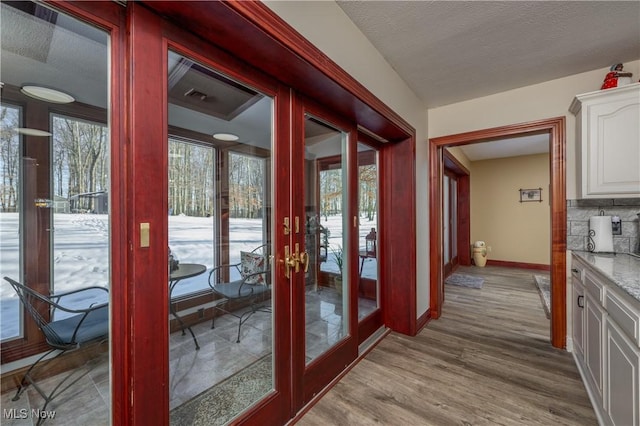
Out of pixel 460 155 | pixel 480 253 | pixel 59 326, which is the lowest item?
pixel 480 253

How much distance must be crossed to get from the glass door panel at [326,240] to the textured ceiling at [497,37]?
79 cm

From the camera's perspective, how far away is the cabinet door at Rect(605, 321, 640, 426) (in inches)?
44.8

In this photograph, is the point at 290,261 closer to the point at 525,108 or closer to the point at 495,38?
the point at 495,38

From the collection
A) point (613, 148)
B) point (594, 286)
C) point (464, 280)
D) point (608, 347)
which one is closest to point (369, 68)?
point (613, 148)

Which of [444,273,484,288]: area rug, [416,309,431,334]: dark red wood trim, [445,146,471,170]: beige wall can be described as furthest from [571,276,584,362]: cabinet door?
[445,146,471,170]: beige wall

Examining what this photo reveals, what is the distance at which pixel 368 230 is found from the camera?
2729 mm

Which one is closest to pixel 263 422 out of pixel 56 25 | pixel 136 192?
pixel 136 192

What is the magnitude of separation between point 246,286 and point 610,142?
9.66 feet

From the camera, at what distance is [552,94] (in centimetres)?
250

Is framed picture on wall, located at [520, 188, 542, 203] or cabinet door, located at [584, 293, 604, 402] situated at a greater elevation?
framed picture on wall, located at [520, 188, 542, 203]

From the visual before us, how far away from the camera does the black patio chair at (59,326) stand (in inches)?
43.7

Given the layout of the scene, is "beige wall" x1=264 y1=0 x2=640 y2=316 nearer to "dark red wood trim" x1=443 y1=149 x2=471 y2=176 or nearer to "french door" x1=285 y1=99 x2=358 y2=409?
"french door" x1=285 y1=99 x2=358 y2=409

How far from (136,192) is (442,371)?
2.45 meters

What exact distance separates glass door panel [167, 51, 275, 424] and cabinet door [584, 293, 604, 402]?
1.96 m
